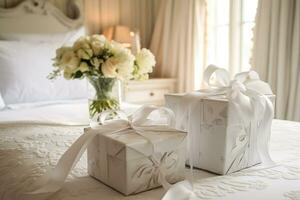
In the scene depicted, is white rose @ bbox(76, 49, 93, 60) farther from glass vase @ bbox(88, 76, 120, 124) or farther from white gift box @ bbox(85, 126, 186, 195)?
white gift box @ bbox(85, 126, 186, 195)

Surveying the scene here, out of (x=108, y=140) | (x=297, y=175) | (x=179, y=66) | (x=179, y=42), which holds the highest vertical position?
(x=179, y=42)

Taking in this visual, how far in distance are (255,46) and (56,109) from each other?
1.58 meters

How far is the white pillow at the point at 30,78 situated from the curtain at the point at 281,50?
4.52ft

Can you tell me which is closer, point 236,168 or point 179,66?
point 236,168

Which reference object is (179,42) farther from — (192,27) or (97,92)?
(97,92)

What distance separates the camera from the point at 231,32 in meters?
2.82

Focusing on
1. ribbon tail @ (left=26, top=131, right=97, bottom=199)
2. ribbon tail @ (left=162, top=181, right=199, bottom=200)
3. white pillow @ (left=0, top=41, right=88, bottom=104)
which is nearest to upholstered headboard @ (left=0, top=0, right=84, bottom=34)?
white pillow @ (left=0, top=41, right=88, bottom=104)

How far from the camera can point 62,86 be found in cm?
223

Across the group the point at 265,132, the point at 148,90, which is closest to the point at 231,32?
the point at 148,90

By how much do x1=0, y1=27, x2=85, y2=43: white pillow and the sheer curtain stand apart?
2.93 ft

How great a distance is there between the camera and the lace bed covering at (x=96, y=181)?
2.39ft

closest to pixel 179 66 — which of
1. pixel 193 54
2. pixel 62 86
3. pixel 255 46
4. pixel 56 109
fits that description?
pixel 193 54

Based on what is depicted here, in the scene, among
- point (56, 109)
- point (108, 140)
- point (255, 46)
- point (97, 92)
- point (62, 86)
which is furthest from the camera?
point (255, 46)

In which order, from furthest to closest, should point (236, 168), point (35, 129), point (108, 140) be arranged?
point (35, 129) < point (236, 168) < point (108, 140)
